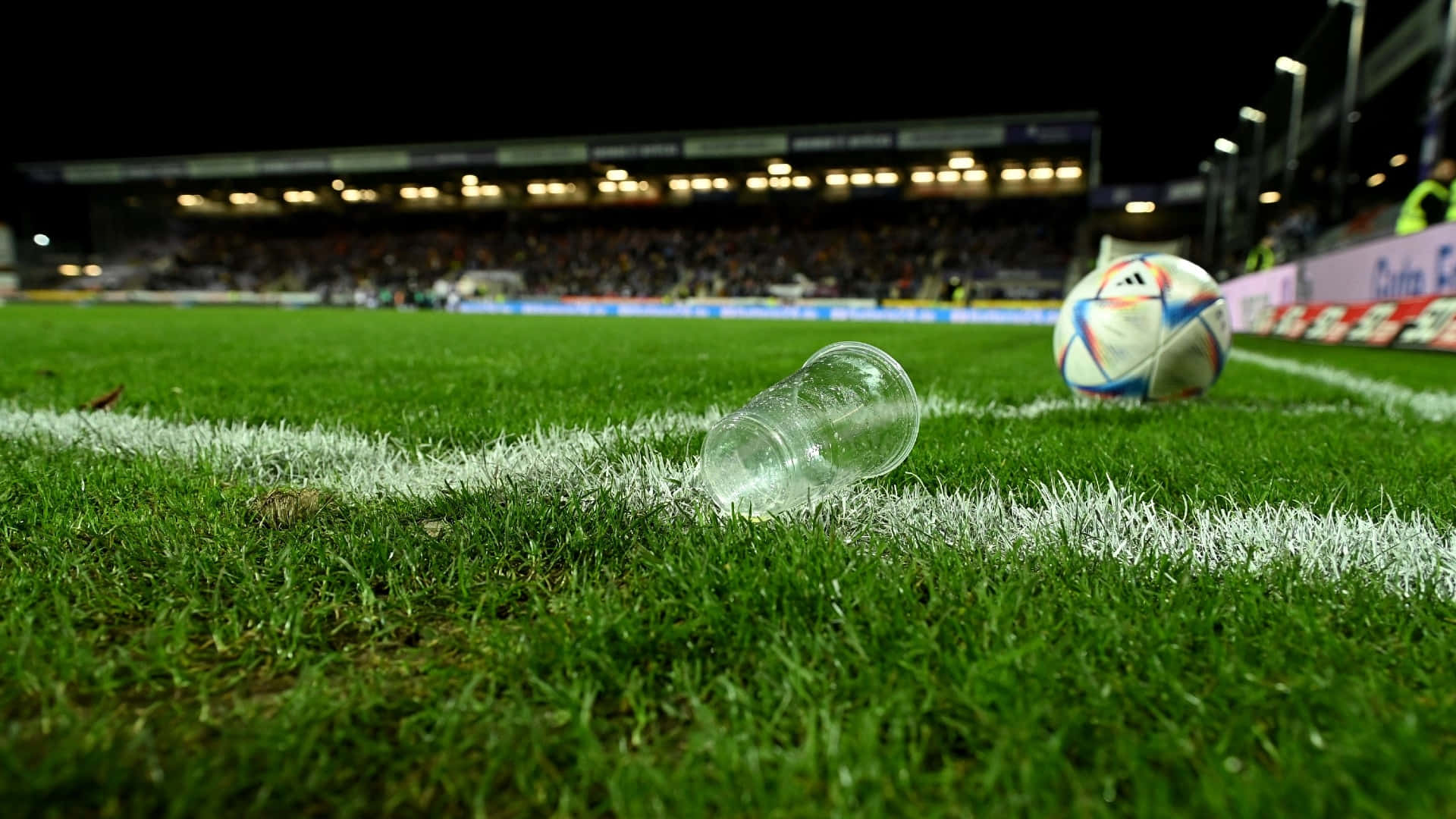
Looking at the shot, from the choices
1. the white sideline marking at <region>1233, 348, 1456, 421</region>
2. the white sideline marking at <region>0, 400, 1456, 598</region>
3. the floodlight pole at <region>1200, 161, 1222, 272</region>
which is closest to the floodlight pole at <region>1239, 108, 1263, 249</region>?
the floodlight pole at <region>1200, 161, 1222, 272</region>

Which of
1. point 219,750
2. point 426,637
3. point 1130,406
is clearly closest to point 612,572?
point 426,637

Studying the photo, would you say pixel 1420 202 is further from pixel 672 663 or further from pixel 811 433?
pixel 672 663

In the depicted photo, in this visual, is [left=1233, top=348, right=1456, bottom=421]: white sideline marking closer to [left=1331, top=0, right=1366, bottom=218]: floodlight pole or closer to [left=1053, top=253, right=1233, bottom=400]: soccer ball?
[left=1053, top=253, right=1233, bottom=400]: soccer ball

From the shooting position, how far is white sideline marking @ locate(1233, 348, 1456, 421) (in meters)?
3.73

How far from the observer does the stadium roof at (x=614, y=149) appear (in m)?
29.5

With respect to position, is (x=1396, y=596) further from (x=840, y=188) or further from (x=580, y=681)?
(x=840, y=188)

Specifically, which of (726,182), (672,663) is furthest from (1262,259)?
(726,182)

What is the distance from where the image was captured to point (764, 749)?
84 cm

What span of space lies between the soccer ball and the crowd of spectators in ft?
93.4

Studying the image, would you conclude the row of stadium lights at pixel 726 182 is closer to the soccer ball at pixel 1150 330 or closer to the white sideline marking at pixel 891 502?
the soccer ball at pixel 1150 330

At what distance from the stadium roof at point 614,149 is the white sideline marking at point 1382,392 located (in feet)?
82.5

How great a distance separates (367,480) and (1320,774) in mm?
1976

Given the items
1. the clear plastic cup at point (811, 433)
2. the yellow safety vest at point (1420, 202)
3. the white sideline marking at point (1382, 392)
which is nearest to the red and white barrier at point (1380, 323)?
the yellow safety vest at point (1420, 202)

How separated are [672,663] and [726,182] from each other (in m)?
36.3
